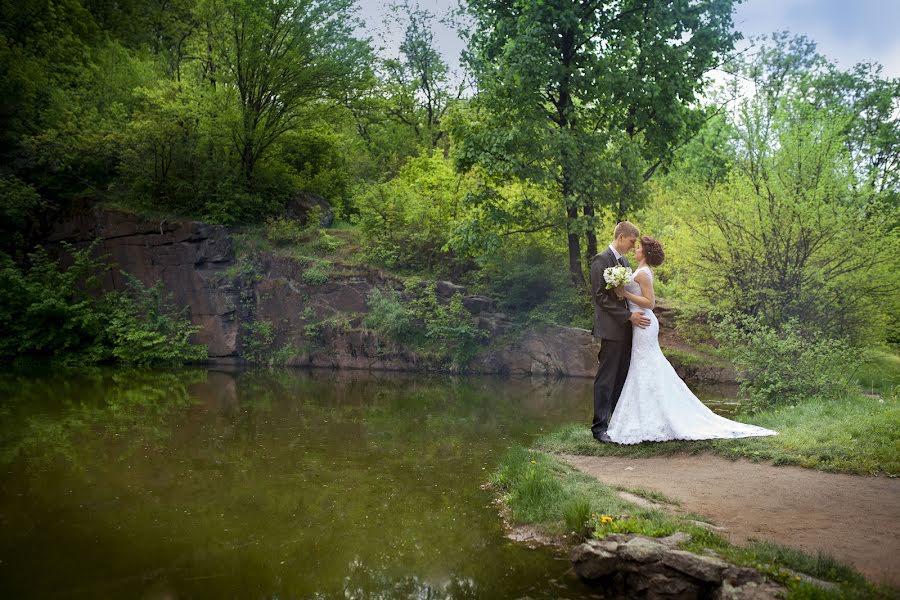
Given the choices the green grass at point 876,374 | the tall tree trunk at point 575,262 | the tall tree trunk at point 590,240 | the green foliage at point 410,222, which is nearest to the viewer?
the green grass at point 876,374

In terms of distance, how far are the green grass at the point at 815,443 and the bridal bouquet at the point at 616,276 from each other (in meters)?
1.98

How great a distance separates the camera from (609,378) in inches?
340

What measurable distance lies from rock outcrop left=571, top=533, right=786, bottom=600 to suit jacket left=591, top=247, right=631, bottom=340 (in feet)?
13.1

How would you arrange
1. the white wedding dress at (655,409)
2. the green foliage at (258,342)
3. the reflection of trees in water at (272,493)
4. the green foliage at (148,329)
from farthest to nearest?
the green foliage at (258,342) → the green foliage at (148,329) → the white wedding dress at (655,409) → the reflection of trees in water at (272,493)

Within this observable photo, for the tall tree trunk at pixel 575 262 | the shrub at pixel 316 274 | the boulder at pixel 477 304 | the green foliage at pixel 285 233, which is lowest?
the boulder at pixel 477 304

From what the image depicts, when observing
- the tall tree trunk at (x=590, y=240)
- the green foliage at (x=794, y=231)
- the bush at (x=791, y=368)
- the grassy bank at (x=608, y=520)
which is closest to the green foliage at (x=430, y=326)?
the tall tree trunk at (x=590, y=240)

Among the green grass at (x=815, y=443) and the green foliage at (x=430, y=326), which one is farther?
the green foliage at (x=430, y=326)

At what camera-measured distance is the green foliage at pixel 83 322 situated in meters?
20.9

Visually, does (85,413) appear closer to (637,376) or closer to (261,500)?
(261,500)

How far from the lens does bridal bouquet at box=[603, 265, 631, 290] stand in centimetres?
836

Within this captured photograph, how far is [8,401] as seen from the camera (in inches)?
513

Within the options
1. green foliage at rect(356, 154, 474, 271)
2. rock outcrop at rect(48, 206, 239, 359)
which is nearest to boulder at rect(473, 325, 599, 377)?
green foliage at rect(356, 154, 474, 271)

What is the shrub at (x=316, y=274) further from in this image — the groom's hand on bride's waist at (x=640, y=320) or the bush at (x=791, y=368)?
the groom's hand on bride's waist at (x=640, y=320)

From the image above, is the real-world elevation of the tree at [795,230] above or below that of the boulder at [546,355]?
above
